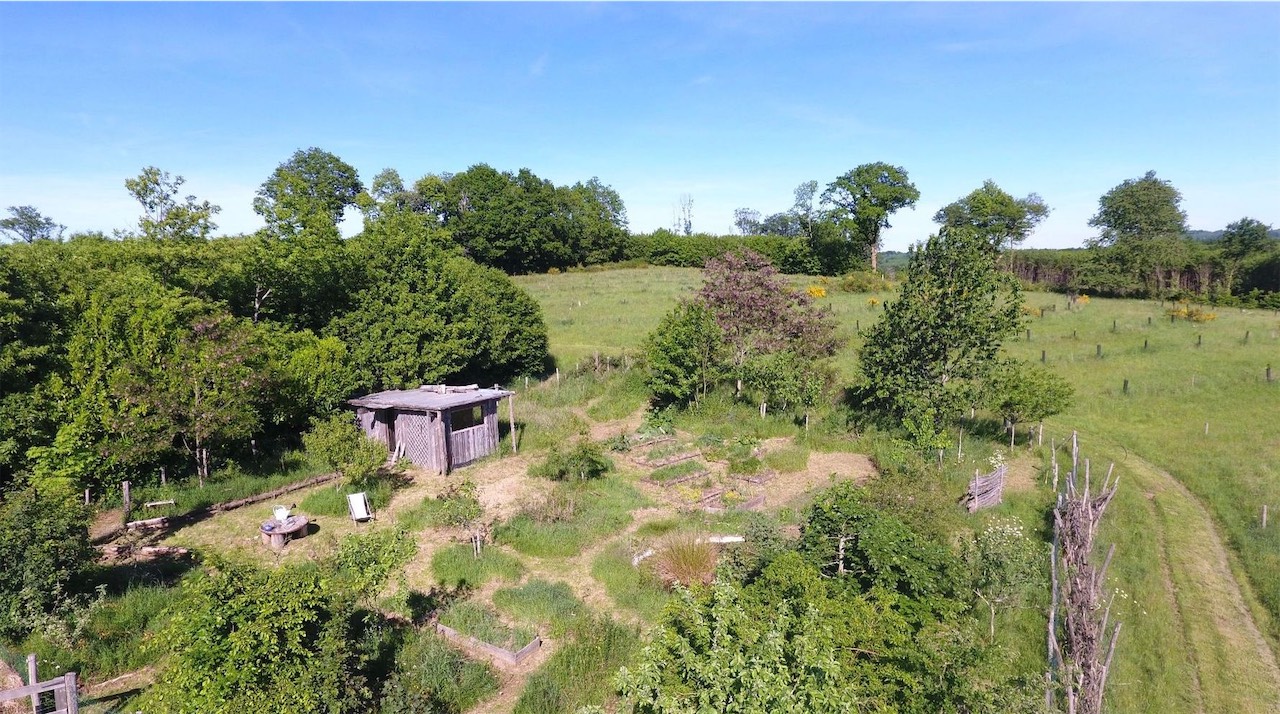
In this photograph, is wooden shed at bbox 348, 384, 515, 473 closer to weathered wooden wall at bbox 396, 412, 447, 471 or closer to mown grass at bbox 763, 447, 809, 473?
weathered wooden wall at bbox 396, 412, 447, 471

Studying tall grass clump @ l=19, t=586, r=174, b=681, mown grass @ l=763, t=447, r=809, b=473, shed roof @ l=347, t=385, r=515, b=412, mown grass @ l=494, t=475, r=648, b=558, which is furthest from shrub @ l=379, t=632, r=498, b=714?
mown grass @ l=763, t=447, r=809, b=473

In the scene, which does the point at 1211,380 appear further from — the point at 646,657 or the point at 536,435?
the point at 646,657

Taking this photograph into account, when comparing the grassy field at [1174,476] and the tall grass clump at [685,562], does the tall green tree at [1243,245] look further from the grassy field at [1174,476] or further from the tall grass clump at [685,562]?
the tall grass clump at [685,562]

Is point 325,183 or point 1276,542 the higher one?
point 325,183

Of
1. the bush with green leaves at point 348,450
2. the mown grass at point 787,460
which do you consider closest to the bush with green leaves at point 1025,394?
the mown grass at point 787,460

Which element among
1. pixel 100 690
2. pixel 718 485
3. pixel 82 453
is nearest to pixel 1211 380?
pixel 718 485

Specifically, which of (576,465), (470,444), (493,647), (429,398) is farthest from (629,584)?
(429,398)
